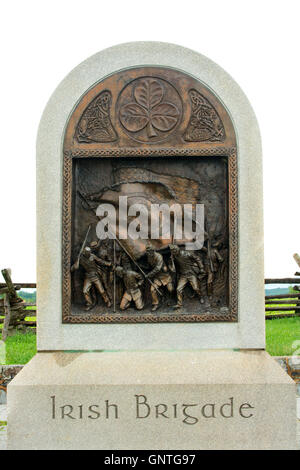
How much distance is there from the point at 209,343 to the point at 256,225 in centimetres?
136

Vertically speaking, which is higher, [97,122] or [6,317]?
[97,122]

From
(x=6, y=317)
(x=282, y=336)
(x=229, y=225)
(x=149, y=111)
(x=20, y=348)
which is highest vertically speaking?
(x=149, y=111)

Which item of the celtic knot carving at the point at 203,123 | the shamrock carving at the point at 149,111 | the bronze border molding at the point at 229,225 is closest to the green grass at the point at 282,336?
the bronze border molding at the point at 229,225

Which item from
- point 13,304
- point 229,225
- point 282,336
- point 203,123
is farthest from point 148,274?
point 13,304

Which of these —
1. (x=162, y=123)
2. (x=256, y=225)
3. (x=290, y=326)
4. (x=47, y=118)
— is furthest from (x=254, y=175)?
(x=290, y=326)

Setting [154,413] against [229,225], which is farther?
[229,225]

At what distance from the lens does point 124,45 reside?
5355 mm

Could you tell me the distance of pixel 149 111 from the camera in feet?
17.8

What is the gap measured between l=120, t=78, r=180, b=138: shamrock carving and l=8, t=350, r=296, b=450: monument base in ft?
8.73

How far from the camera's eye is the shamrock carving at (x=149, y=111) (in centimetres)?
540

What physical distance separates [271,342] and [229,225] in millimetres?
4183

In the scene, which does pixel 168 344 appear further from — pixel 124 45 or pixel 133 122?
pixel 124 45

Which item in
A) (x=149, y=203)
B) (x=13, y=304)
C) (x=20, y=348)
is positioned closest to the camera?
(x=149, y=203)

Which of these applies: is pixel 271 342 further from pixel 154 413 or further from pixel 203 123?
Result: pixel 203 123
